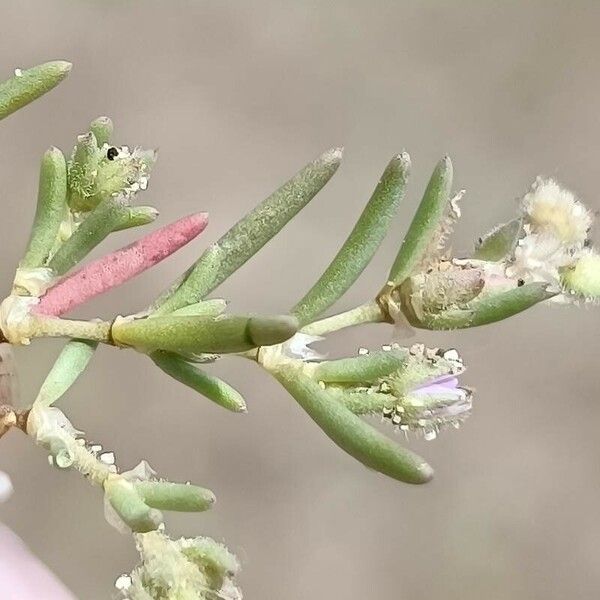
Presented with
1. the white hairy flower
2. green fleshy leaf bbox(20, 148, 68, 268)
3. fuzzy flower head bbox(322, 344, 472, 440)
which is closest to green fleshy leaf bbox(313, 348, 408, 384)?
fuzzy flower head bbox(322, 344, 472, 440)

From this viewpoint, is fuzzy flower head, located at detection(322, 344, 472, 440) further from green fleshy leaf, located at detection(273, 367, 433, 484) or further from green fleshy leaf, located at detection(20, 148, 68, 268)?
green fleshy leaf, located at detection(20, 148, 68, 268)

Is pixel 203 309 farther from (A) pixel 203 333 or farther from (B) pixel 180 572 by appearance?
(B) pixel 180 572

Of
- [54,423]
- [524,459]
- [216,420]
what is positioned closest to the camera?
[54,423]

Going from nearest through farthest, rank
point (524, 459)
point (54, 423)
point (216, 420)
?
point (54, 423)
point (216, 420)
point (524, 459)

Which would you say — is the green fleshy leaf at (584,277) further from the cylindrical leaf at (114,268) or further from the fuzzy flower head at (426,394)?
the cylindrical leaf at (114,268)

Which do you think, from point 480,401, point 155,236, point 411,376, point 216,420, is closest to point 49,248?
point 155,236

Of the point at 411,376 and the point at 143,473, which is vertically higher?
the point at 411,376

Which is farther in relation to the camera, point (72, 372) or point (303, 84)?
point (303, 84)

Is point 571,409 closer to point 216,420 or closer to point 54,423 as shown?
point 216,420
